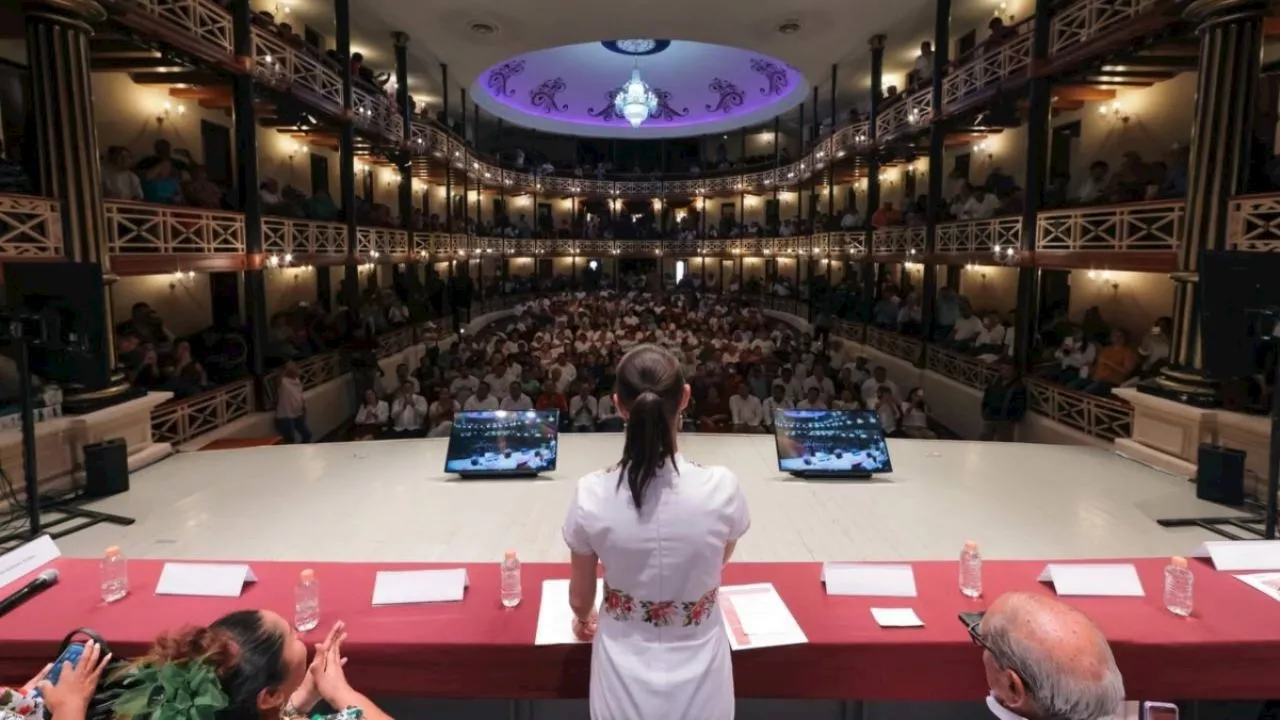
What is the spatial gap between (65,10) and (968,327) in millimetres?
14196

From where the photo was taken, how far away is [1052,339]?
13852 millimetres

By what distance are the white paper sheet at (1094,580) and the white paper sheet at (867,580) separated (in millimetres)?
657

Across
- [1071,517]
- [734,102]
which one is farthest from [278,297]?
[734,102]

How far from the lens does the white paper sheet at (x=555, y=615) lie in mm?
3039

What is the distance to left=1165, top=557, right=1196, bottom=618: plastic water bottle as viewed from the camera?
328cm

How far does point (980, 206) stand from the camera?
14.5 m

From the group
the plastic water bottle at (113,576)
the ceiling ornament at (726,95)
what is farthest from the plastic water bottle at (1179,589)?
the ceiling ornament at (726,95)

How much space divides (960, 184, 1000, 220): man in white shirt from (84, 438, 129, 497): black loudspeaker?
530 inches

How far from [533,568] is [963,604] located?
2076 mm

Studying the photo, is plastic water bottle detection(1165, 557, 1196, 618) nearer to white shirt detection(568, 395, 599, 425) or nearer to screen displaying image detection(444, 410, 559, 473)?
screen displaying image detection(444, 410, 559, 473)

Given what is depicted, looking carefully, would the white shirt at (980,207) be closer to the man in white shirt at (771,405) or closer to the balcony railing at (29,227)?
the man in white shirt at (771,405)

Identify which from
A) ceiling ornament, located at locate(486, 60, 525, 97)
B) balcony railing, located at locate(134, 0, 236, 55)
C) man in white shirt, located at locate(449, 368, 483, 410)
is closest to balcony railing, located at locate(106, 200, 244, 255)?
balcony railing, located at locate(134, 0, 236, 55)

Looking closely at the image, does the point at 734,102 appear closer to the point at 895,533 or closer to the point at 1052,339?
the point at 1052,339

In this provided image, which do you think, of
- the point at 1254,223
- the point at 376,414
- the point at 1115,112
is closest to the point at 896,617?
the point at 1254,223
